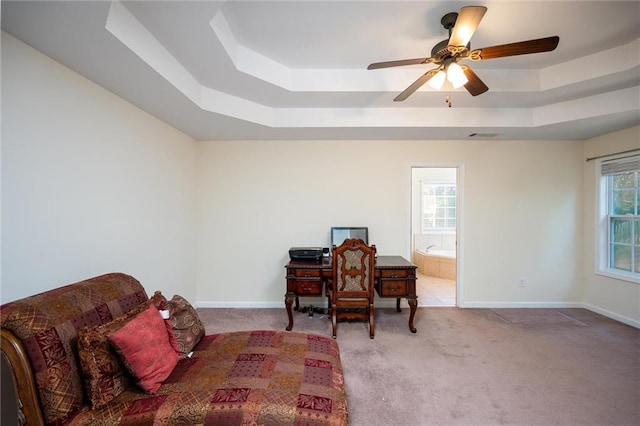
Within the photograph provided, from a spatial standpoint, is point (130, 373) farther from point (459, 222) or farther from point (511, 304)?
point (511, 304)

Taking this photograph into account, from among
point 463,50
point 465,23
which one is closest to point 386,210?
point 463,50

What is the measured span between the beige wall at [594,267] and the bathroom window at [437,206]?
8.74 feet

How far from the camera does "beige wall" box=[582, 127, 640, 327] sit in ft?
9.93

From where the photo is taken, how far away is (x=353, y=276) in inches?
109

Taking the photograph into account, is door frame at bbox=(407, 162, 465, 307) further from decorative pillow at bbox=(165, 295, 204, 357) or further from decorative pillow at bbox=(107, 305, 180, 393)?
decorative pillow at bbox=(107, 305, 180, 393)

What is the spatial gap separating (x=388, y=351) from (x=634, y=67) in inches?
123

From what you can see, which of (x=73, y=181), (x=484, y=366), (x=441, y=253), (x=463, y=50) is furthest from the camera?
(x=441, y=253)

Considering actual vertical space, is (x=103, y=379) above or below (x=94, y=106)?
below

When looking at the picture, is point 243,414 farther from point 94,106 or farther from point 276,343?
point 94,106

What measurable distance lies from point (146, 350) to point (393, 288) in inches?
91.7

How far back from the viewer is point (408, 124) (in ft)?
9.89

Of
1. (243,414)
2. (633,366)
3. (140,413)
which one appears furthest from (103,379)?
(633,366)

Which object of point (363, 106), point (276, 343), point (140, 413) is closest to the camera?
point (140, 413)

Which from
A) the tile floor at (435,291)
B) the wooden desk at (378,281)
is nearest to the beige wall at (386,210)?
the tile floor at (435,291)
